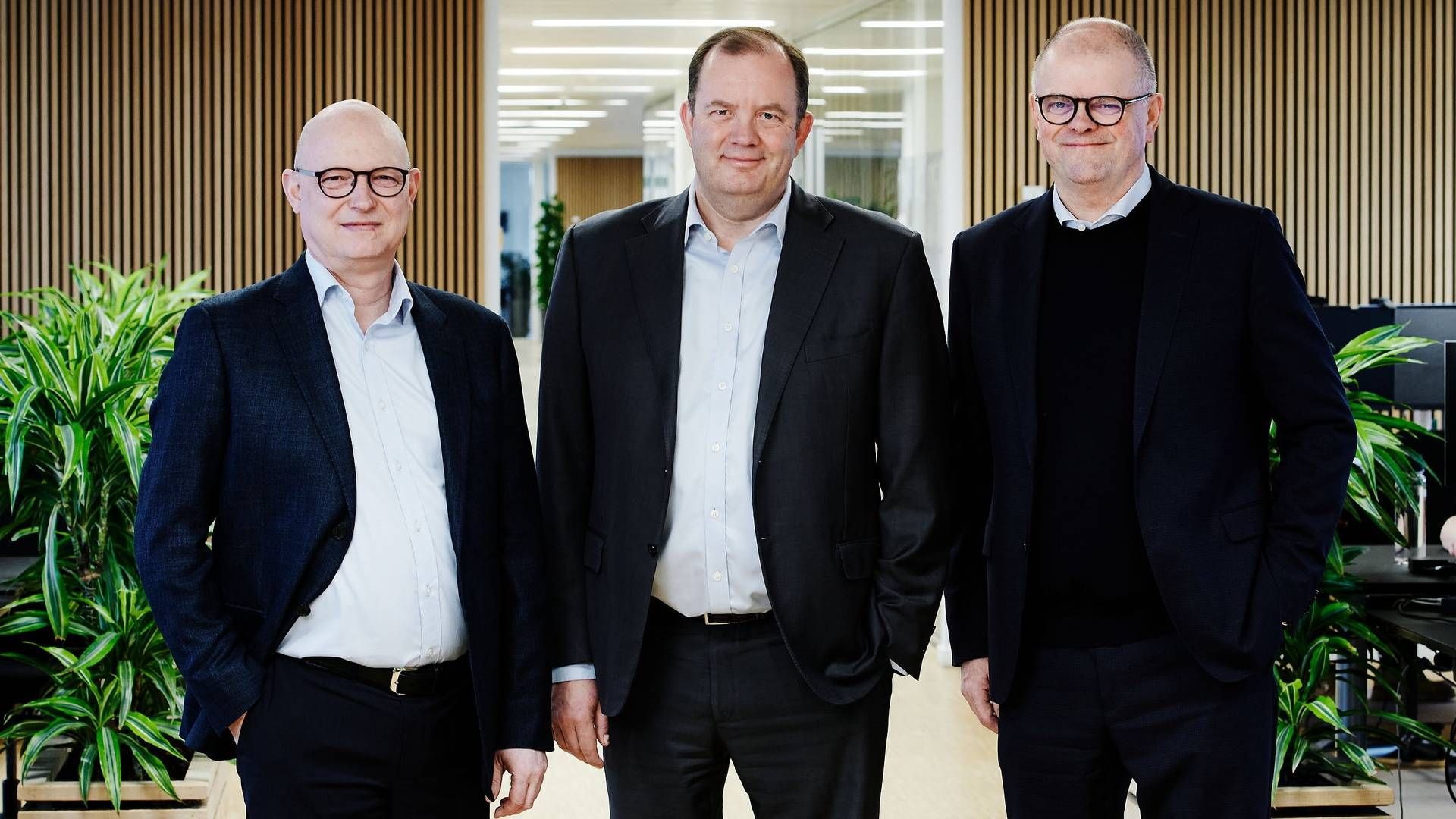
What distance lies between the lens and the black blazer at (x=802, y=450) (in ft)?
7.31

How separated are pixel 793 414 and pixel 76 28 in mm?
6473

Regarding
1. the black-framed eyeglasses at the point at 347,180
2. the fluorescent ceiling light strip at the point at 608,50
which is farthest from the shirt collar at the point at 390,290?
the fluorescent ceiling light strip at the point at 608,50

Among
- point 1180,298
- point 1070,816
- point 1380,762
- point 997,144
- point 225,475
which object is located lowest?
point 1380,762

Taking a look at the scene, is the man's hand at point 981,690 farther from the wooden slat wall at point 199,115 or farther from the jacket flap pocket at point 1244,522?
the wooden slat wall at point 199,115

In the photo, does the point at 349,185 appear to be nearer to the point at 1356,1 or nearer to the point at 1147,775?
the point at 1147,775

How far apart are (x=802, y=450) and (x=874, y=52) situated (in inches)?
256

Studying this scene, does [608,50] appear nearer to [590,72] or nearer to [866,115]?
[590,72]

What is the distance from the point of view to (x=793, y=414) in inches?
87.7

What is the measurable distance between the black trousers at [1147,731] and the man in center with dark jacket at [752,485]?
251 mm

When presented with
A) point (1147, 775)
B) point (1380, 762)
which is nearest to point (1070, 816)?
point (1147, 775)

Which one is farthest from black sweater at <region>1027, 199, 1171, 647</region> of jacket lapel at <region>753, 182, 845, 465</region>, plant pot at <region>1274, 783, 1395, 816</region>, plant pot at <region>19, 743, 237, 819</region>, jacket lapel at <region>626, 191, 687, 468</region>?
plant pot at <region>19, 743, 237, 819</region>

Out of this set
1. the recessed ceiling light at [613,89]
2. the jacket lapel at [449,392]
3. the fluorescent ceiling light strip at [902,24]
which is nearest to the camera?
the jacket lapel at [449,392]

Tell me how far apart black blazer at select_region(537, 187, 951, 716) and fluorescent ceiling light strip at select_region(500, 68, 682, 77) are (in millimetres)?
11335

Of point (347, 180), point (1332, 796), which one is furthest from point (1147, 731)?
point (1332, 796)
